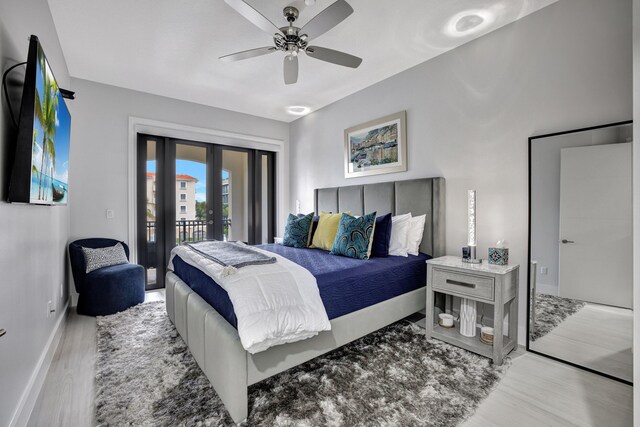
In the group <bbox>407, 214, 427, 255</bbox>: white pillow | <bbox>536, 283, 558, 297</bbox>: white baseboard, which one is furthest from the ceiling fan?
<bbox>536, 283, 558, 297</bbox>: white baseboard

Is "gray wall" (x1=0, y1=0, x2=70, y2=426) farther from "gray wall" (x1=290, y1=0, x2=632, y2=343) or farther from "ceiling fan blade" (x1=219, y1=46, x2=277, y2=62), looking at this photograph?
"gray wall" (x1=290, y1=0, x2=632, y2=343)

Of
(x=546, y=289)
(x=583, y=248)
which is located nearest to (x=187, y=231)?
(x=546, y=289)

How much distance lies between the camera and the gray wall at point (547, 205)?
2.22 metres

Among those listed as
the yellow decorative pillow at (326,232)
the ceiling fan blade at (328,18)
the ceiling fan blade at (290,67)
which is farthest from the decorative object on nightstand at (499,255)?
the ceiling fan blade at (290,67)

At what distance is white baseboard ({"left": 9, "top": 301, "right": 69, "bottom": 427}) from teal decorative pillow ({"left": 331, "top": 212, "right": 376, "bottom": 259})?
228cm

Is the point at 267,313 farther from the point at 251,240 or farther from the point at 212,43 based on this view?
the point at 251,240

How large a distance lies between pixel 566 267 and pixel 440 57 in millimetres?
2244

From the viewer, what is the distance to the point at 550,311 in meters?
2.28

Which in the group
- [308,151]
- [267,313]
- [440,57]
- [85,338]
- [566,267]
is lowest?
[85,338]

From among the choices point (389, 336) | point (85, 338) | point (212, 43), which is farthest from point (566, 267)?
point (85, 338)

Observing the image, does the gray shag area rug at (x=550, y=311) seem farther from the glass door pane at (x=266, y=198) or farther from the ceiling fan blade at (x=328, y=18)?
the glass door pane at (x=266, y=198)

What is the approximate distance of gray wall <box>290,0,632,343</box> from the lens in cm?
204

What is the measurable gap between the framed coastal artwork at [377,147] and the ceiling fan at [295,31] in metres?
1.16

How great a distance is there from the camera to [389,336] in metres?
2.60
